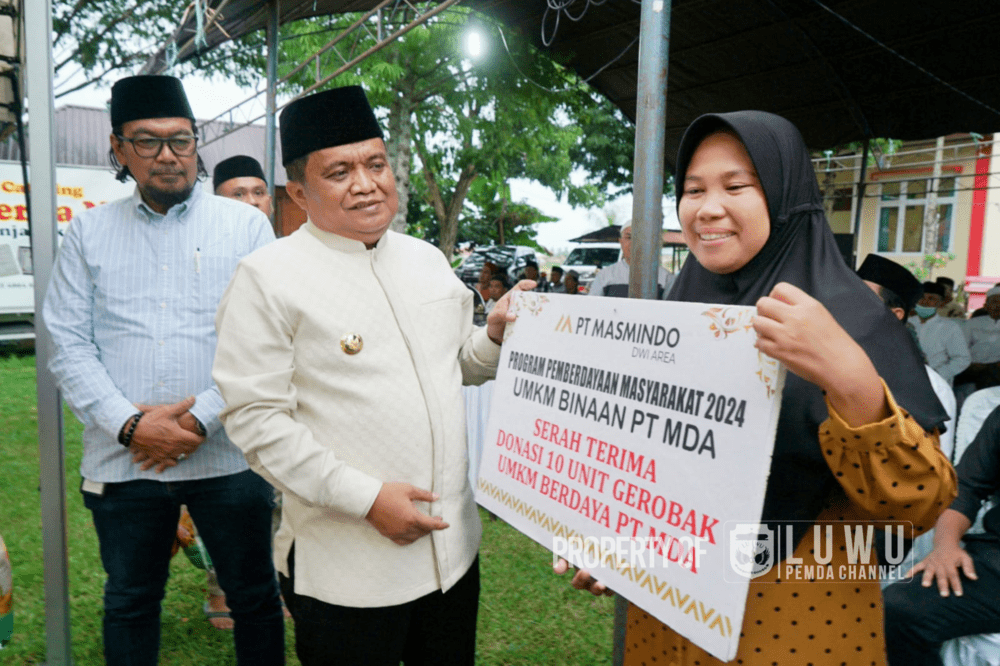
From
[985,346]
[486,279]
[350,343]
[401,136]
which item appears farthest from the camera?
[401,136]

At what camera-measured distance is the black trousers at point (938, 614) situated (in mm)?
2197

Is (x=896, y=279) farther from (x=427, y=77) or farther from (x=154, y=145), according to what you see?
(x=427, y=77)

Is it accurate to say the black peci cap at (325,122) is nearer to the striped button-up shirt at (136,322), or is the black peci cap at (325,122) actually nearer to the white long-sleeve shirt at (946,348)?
the striped button-up shirt at (136,322)

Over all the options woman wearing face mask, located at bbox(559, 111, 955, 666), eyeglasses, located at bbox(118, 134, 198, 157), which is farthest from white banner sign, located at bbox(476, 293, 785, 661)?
eyeglasses, located at bbox(118, 134, 198, 157)

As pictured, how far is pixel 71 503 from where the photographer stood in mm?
5043

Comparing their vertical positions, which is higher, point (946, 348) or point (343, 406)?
point (343, 406)

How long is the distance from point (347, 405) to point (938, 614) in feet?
6.83

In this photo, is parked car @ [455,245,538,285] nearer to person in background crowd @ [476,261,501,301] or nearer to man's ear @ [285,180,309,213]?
person in background crowd @ [476,261,501,301]

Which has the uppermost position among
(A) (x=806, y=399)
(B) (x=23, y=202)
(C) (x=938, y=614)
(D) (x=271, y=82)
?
(D) (x=271, y=82)

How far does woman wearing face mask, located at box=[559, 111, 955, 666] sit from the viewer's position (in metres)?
1.09

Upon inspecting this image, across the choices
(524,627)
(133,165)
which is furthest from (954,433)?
(133,165)

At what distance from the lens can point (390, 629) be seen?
1.63 metres

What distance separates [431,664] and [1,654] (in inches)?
101

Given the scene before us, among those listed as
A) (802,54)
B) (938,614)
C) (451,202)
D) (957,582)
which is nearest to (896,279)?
(957,582)
